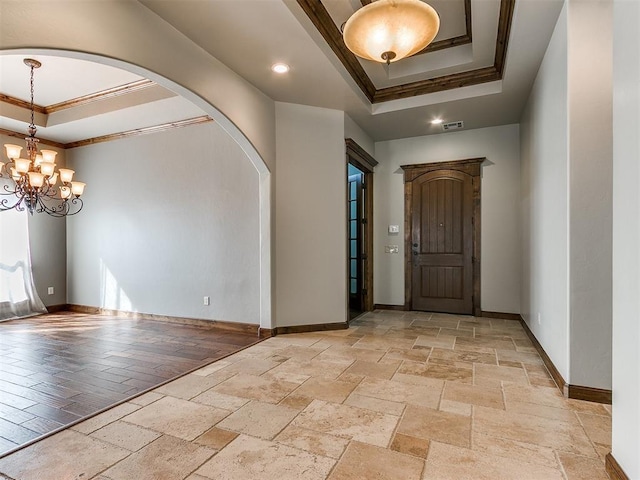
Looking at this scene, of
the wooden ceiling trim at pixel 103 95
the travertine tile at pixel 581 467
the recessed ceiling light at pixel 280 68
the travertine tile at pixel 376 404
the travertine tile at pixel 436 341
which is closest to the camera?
the travertine tile at pixel 581 467

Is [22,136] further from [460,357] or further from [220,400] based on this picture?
[460,357]

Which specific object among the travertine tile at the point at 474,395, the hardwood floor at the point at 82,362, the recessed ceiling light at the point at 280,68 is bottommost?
the hardwood floor at the point at 82,362

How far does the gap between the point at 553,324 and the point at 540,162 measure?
1652 mm

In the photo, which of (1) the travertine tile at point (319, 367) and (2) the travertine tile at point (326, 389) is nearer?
(2) the travertine tile at point (326, 389)

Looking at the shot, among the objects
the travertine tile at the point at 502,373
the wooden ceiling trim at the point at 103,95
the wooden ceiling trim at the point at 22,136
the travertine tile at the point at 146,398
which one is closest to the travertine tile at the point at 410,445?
the travertine tile at the point at 502,373

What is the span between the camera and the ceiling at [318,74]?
9.15ft

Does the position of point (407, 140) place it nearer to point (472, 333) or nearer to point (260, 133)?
point (260, 133)

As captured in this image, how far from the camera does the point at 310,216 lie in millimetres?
4512

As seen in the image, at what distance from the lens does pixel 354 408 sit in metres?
2.40

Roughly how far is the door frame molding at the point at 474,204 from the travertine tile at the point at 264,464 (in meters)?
4.19

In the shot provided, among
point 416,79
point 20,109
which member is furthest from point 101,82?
point 416,79

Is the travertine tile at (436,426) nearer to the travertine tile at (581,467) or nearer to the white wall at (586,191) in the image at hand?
the travertine tile at (581,467)

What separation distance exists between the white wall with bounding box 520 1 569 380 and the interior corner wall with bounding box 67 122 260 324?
331 cm

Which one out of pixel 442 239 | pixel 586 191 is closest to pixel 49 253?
pixel 442 239
